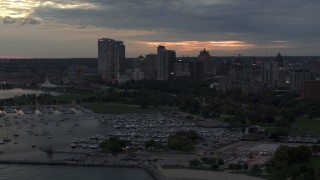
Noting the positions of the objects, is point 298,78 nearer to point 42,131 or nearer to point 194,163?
point 42,131

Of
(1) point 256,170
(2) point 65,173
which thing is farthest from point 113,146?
(1) point 256,170

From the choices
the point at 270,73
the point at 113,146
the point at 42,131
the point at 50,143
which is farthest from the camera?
the point at 270,73

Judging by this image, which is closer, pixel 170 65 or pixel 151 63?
pixel 170 65

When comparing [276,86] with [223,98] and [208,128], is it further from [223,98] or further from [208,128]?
[208,128]

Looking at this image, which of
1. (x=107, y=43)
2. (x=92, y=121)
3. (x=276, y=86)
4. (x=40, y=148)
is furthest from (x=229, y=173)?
(x=107, y=43)

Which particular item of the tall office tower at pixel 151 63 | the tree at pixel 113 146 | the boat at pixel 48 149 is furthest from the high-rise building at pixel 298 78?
the boat at pixel 48 149

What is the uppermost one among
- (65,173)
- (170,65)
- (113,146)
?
(170,65)

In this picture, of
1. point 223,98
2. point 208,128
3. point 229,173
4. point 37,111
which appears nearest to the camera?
point 229,173
